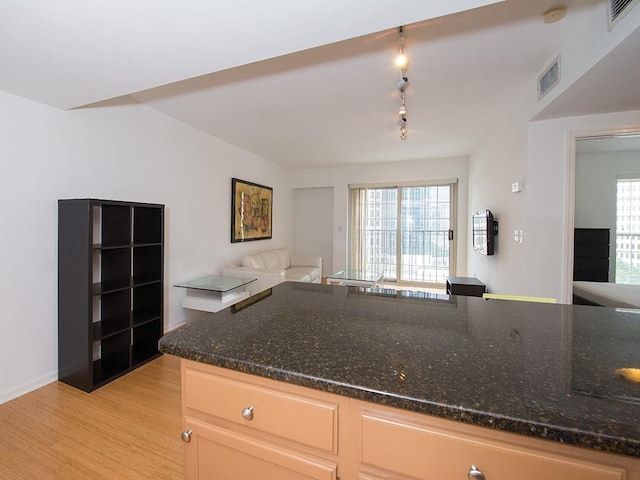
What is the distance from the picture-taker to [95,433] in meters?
1.76

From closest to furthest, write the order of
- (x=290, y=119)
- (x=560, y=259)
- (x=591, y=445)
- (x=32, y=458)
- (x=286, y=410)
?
(x=591, y=445)
(x=286, y=410)
(x=32, y=458)
(x=560, y=259)
(x=290, y=119)

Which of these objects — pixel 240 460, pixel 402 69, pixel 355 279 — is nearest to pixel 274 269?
pixel 355 279

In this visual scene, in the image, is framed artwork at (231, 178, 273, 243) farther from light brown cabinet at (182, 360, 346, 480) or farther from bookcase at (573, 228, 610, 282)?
bookcase at (573, 228, 610, 282)

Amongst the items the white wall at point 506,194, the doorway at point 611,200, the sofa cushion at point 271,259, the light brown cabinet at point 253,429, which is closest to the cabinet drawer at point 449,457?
the light brown cabinet at point 253,429

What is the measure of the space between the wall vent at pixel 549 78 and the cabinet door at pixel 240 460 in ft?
9.33

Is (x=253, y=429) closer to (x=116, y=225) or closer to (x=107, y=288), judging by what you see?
(x=107, y=288)

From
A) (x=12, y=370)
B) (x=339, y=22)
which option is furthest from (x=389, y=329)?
(x=12, y=370)

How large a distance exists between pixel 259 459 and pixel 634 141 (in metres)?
5.38

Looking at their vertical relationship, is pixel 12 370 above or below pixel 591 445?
below

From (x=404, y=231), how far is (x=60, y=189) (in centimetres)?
534

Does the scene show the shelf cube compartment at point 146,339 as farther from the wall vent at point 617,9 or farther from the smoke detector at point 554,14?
the wall vent at point 617,9

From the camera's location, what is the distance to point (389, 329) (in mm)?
1002

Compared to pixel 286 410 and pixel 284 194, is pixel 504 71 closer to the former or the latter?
pixel 286 410

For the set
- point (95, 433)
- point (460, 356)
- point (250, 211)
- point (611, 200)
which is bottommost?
point (95, 433)
